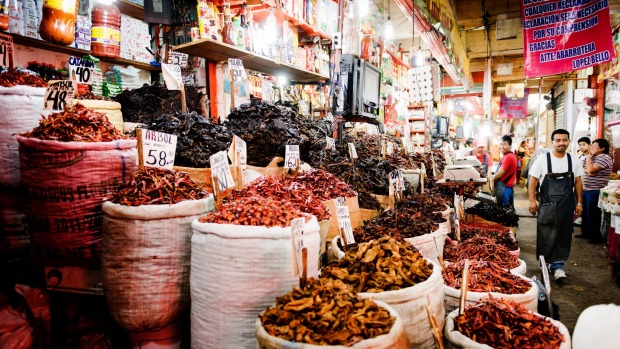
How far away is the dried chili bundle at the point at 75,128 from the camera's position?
6.98 ft

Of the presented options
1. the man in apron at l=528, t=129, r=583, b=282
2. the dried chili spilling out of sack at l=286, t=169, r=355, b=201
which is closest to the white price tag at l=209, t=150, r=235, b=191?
the dried chili spilling out of sack at l=286, t=169, r=355, b=201

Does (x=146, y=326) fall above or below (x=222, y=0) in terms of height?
below

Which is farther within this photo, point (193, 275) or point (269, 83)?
point (269, 83)

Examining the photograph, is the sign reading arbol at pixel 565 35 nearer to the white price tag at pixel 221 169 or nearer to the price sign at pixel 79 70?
the white price tag at pixel 221 169

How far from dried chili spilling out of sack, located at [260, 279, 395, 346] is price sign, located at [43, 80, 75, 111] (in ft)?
6.51

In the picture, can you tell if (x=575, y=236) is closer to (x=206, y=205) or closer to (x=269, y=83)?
(x=269, y=83)

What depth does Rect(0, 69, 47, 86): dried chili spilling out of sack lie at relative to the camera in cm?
254

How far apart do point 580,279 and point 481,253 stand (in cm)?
348

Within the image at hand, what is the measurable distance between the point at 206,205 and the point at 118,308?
2.23ft

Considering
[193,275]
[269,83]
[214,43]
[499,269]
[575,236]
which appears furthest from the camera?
[575,236]

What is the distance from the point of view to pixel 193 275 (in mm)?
1892

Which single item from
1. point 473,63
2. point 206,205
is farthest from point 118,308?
point 473,63

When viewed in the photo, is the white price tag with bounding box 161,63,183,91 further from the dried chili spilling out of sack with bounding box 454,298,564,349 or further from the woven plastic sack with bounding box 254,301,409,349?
the dried chili spilling out of sack with bounding box 454,298,564,349

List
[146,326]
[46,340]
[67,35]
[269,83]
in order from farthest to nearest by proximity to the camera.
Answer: [269,83] < [67,35] < [46,340] < [146,326]
